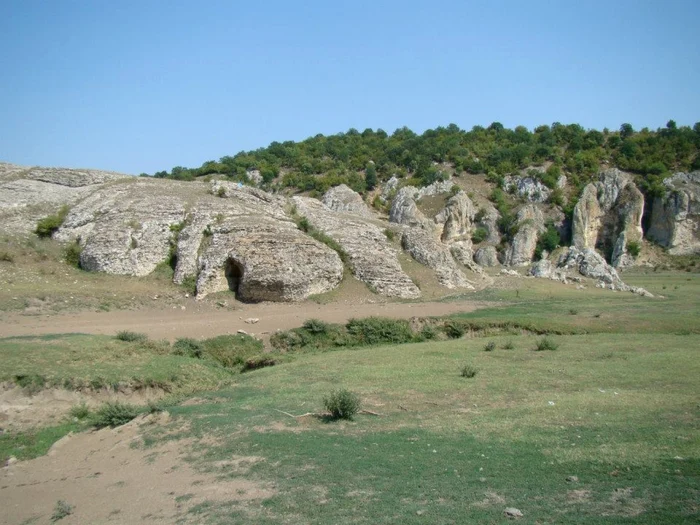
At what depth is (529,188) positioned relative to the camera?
8981 centimetres

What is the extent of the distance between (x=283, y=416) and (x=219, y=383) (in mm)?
5616

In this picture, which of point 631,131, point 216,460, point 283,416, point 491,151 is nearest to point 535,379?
point 283,416

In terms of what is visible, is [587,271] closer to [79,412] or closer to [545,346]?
[545,346]

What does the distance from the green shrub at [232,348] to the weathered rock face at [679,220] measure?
71.4 metres

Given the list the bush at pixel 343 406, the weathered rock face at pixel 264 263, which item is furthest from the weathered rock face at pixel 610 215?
the bush at pixel 343 406

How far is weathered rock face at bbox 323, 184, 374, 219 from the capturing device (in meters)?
68.5

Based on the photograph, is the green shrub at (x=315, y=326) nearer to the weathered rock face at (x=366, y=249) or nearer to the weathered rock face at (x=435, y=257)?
the weathered rock face at (x=366, y=249)

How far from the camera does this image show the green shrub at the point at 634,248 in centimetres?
7619

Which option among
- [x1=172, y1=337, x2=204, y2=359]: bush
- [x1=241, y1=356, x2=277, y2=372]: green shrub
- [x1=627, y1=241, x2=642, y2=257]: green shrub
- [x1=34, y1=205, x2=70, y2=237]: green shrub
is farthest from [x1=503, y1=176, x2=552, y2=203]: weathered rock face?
[x1=172, y1=337, x2=204, y2=359]: bush

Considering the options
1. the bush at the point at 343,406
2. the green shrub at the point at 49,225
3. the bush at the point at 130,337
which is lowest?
the bush at the point at 130,337

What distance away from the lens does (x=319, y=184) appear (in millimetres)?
80562

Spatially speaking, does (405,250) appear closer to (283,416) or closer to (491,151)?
(283,416)

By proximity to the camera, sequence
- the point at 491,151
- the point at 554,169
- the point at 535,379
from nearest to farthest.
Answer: the point at 535,379 < the point at 554,169 < the point at 491,151

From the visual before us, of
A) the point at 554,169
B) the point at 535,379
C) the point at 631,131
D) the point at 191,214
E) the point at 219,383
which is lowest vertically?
the point at 219,383
